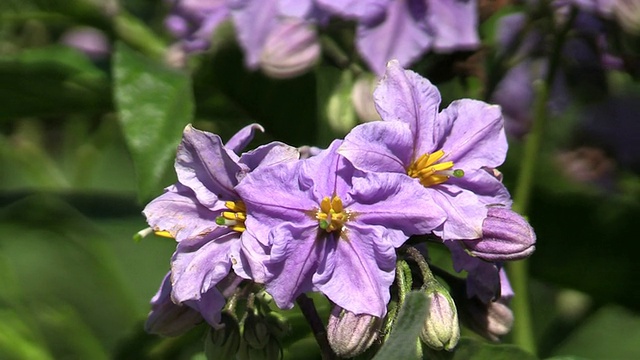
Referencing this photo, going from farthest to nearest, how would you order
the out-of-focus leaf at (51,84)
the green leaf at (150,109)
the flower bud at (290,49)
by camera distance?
the out-of-focus leaf at (51,84) < the flower bud at (290,49) < the green leaf at (150,109)

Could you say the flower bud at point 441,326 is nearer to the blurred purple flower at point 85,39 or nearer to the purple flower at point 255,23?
the purple flower at point 255,23

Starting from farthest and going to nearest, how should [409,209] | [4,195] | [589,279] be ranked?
[4,195], [589,279], [409,209]

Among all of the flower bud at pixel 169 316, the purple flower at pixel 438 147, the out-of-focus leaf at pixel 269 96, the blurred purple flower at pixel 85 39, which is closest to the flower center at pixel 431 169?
the purple flower at pixel 438 147

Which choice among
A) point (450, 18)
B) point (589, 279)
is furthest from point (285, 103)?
point (589, 279)

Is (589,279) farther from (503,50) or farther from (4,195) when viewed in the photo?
(4,195)

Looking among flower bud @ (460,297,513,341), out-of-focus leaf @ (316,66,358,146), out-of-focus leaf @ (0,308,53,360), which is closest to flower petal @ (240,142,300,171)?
flower bud @ (460,297,513,341)

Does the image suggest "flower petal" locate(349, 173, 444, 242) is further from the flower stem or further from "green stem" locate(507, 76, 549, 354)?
"green stem" locate(507, 76, 549, 354)
